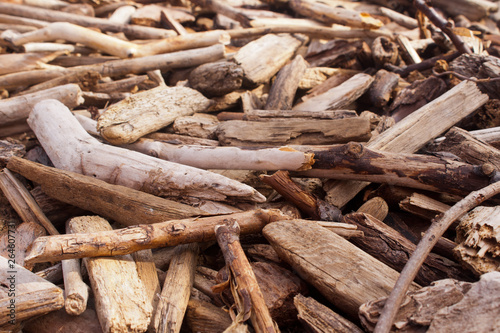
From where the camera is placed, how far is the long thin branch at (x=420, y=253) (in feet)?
5.57

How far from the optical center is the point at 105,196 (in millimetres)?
2689

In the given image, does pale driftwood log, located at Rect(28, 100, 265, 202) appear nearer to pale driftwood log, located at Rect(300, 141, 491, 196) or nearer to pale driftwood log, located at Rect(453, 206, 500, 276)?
pale driftwood log, located at Rect(300, 141, 491, 196)

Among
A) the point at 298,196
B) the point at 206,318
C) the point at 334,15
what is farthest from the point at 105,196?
the point at 334,15

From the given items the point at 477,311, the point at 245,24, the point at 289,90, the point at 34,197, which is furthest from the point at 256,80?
the point at 477,311

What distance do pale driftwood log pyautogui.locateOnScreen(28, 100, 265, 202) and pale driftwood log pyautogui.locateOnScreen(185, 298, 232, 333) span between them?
0.82 metres

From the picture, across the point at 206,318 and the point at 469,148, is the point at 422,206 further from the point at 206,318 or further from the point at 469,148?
the point at 206,318

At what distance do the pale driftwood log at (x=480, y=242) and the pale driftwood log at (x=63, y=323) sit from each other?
2182 mm

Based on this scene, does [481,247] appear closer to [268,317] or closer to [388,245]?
[388,245]

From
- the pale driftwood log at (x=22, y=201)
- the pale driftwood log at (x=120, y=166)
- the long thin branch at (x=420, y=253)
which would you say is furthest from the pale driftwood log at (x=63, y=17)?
the long thin branch at (x=420, y=253)

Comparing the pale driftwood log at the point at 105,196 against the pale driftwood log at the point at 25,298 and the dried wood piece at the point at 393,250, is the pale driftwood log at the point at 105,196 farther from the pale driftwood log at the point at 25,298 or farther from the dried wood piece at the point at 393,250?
the dried wood piece at the point at 393,250

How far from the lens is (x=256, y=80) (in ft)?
14.9

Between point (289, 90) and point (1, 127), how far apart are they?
319 centimetres

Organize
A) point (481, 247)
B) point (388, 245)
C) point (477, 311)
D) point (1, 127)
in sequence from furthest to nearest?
point (1, 127) → point (388, 245) → point (481, 247) → point (477, 311)

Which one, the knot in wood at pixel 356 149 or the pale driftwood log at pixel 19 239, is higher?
the knot in wood at pixel 356 149
